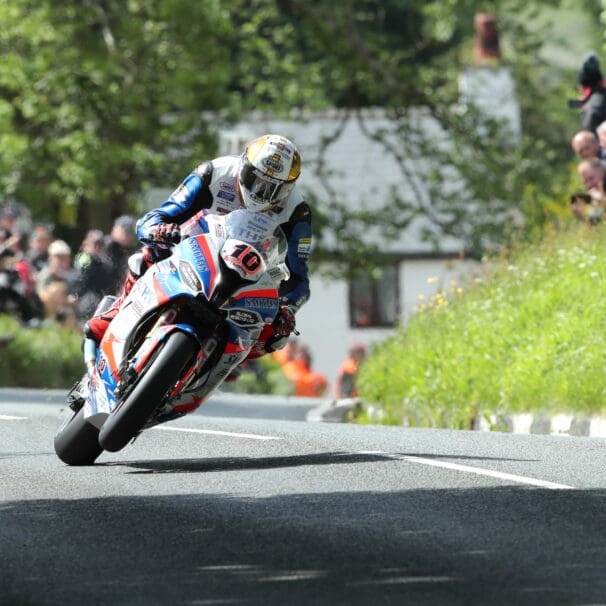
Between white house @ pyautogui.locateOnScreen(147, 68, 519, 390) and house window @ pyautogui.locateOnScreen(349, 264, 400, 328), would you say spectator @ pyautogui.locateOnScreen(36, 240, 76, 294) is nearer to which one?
white house @ pyautogui.locateOnScreen(147, 68, 519, 390)

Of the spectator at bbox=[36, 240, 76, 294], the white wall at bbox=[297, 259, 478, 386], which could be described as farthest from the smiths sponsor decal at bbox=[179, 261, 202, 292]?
the white wall at bbox=[297, 259, 478, 386]

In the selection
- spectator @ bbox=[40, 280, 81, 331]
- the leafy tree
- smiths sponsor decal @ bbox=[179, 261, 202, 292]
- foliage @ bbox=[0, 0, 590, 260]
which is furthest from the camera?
foliage @ bbox=[0, 0, 590, 260]

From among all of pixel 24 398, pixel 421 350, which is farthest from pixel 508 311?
pixel 24 398

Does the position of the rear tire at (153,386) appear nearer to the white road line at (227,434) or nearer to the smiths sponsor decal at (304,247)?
the smiths sponsor decal at (304,247)

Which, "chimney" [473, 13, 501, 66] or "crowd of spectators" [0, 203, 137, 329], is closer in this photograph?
"crowd of spectators" [0, 203, 137, 329]

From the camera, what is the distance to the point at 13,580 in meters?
7.20

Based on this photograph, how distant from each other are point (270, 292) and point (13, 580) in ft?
10.6

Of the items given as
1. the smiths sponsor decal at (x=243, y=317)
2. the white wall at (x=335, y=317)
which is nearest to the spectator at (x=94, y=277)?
the smiths sponsor decal at (x=243, y=317)

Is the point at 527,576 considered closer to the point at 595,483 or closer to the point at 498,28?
the point at 595,483

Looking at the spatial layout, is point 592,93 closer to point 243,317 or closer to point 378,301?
point 243,317

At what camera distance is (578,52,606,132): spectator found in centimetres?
1789

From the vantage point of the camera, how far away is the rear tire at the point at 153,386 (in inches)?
376

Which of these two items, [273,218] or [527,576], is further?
[273,218]

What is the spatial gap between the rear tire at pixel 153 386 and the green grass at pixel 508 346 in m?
5.24
